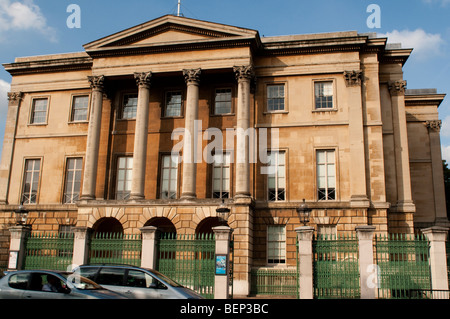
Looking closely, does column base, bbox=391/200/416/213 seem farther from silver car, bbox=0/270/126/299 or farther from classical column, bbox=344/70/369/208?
silver car, bbox=0/270/126/299

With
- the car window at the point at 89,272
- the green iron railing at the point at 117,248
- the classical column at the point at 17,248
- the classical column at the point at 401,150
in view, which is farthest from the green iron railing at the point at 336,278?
the classical column at the point at 17,248

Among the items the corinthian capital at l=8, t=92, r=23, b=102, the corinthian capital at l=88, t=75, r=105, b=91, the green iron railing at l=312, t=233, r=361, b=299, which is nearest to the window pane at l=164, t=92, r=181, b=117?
the corinthian capital at l=88, t=75, r=105, b=91

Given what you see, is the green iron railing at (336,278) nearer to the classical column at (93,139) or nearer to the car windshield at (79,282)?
the car windshield at (79,282)

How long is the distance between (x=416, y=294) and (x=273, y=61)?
17.5m

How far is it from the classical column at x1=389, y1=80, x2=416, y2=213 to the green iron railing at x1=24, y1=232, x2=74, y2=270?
62.3 feet

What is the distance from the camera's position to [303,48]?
29.5m

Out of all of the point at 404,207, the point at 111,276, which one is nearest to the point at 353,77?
the point at 404,207

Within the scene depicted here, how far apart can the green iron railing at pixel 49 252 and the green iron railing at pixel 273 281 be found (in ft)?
32.7

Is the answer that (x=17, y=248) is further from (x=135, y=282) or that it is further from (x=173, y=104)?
(x=173, y=104)

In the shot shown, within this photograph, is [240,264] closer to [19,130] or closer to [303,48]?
[303,48]

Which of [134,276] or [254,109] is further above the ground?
[254,109]
